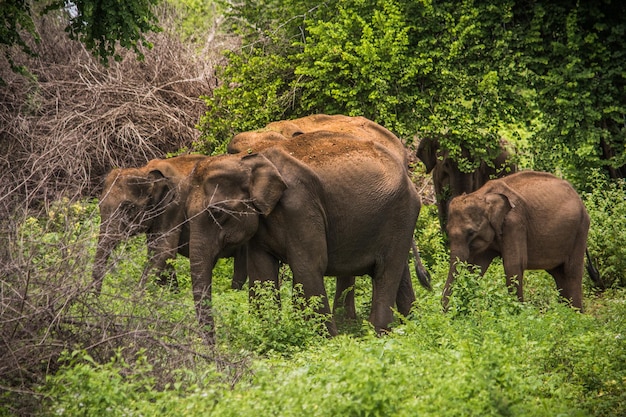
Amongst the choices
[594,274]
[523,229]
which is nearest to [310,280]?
[523,229]

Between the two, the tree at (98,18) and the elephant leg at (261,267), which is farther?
the tree at (98,18)

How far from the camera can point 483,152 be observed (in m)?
16.7

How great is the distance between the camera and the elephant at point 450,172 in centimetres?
1791

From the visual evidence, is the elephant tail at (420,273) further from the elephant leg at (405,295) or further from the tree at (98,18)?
the tree at (98,18)

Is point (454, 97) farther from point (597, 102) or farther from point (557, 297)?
point (557, 297)

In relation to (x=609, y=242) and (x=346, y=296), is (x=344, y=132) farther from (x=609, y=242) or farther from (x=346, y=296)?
(x=609, y=242)

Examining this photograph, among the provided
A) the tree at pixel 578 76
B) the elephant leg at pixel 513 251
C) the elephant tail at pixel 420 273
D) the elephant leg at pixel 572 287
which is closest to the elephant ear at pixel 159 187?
the elephant tail at pixel 420 273

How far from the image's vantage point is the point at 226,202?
1059cm

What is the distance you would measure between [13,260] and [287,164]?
3689mm

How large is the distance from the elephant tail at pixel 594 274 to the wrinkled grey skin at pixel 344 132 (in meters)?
2.51

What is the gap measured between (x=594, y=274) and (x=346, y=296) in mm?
3982

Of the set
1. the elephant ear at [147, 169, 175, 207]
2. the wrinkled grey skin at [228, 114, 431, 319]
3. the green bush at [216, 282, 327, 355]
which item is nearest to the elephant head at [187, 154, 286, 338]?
the green bush at [216, 282, 327, 355]

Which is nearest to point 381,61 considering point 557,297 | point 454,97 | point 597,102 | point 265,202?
point 454,97

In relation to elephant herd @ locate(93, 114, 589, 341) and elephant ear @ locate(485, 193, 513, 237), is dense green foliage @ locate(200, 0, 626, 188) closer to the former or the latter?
elephant herd @ locate(93, 114, 589, 341)
